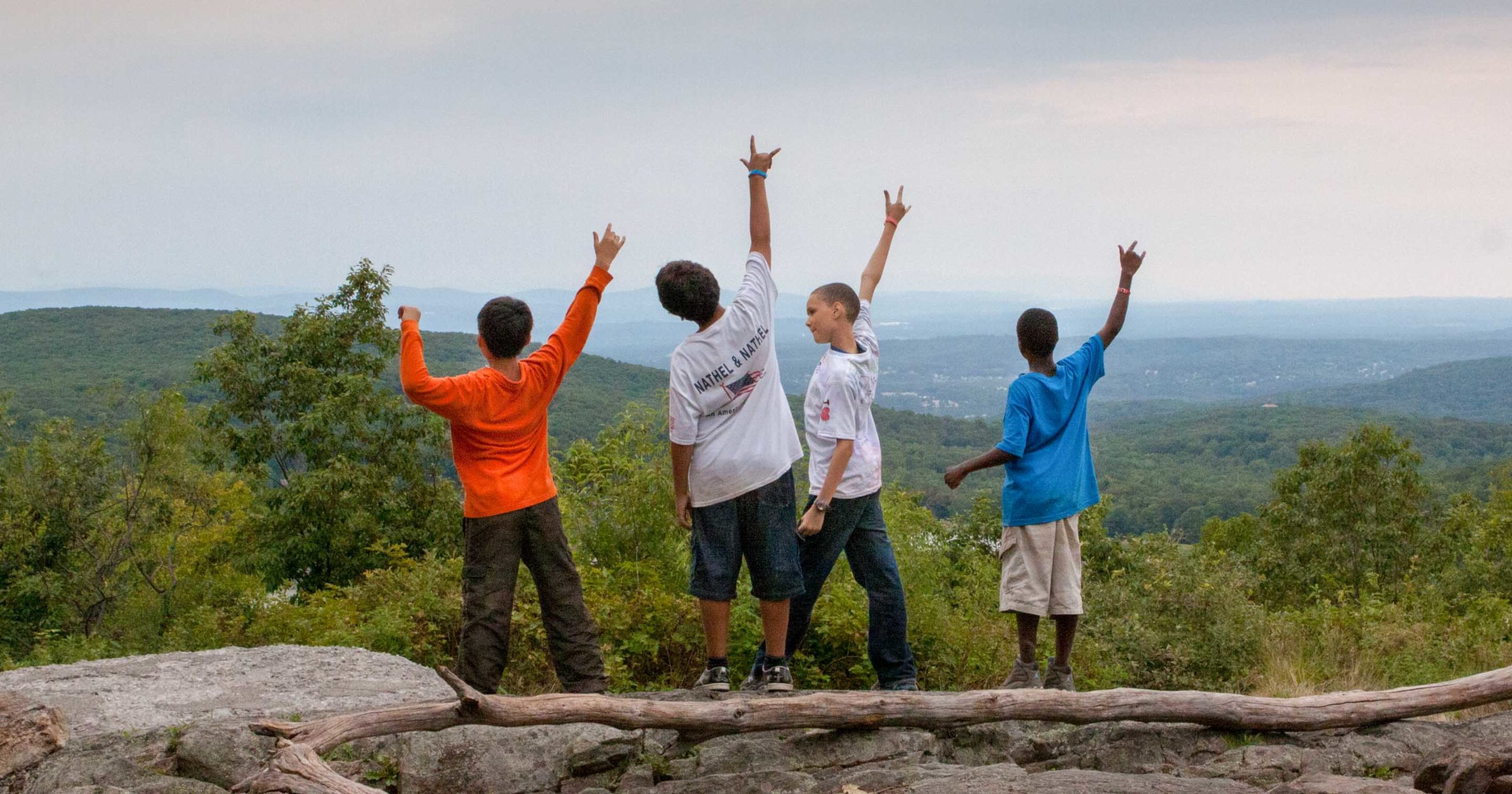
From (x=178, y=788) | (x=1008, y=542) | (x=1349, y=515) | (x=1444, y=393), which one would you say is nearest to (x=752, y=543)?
(x=1008, y=542)

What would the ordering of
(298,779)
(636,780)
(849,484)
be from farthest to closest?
1. (849,484)
2. (636,780)
3. (298,779)

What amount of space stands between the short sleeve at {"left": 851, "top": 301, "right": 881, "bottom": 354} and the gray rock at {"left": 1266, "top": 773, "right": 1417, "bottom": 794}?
2.45m

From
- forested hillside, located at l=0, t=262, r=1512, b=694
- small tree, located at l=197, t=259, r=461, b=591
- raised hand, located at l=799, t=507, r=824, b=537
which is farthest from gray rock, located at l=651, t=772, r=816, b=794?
small tree, located at l=197, t=259, r=461, b=591

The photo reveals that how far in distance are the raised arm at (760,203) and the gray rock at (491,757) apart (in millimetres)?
2258

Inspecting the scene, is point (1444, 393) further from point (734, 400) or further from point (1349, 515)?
point (734, 400)

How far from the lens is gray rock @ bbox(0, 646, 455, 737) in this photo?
17.9 feet

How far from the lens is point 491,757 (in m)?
5.06

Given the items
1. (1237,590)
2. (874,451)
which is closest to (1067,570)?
(874,451)

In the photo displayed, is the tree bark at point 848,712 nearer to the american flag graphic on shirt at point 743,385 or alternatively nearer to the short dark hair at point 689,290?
the american flag graphic on shirt at point 743,385

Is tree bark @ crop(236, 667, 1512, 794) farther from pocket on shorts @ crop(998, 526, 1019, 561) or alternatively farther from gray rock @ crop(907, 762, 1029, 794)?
pocket on shorts @ crop(998, 526, 1019, 561)

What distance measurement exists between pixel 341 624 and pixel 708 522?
430cm

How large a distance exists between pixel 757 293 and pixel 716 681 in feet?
5.87

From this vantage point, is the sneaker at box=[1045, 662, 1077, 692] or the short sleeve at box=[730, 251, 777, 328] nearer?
the short sleeve at box=[730, 251, 777, 328]

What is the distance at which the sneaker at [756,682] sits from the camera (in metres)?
5.38
